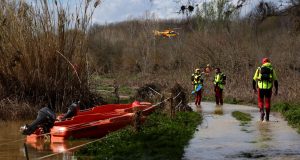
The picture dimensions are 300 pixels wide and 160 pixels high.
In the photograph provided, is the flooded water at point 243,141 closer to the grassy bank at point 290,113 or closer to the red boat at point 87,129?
the grassy bank at point 290,113

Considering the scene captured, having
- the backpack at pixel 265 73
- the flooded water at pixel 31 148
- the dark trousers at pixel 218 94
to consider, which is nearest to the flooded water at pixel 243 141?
the backpack at pixel 265 73

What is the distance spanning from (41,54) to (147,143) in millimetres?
11209

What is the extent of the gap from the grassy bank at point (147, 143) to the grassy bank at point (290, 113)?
3.10m

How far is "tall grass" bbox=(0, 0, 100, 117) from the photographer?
23.0 m

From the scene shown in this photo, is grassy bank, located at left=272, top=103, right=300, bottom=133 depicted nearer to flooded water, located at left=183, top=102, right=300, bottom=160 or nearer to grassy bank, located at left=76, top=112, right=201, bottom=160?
flooded water, located at left=183, top=102, right=300, bottom=160

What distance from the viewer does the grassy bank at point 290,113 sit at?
56.5ft

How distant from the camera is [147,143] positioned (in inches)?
519

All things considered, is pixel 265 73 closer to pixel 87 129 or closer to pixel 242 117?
pixel 242 117

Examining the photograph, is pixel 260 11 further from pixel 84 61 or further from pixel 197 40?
pixel 197 40

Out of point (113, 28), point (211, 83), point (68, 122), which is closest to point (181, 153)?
point (68, 122)

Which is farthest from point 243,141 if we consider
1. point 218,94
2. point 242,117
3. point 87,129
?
point 218,94

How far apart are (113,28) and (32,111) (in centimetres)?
5696

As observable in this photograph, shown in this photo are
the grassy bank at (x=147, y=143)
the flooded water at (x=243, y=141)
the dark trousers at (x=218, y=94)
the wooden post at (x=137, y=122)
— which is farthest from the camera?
the dark trousers at (x=218, y=94)

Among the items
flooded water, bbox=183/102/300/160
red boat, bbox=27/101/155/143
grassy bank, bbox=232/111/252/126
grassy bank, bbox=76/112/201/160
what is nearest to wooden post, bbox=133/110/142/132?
grassy bank, bbox=76/112/201/160
